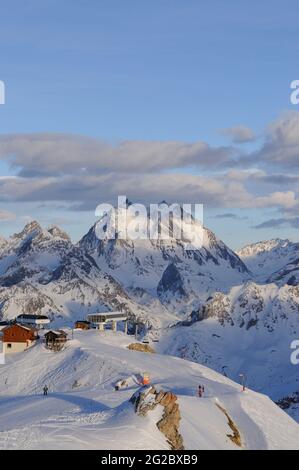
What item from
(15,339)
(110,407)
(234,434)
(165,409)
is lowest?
(234,434)

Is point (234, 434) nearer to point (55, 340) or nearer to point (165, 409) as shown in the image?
point (165, 409)

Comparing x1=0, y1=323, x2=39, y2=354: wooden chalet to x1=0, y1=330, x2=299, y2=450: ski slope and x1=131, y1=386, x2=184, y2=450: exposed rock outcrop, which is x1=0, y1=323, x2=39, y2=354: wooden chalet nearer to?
x1=0, y1=330, x2=299, y2=450: ski slope

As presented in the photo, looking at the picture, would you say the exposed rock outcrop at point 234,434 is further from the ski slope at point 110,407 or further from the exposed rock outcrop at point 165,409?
the exposed rock outcrop at point 165,409

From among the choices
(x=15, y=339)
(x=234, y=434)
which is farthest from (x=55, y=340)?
(x=234, y=434)

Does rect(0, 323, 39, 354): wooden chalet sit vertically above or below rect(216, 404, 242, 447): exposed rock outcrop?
above

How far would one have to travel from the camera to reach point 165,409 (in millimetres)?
54000

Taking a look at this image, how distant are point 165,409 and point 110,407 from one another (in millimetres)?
9138

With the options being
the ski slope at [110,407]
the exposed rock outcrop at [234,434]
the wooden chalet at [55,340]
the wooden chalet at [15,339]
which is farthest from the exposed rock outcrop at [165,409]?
the wooden chalet at [15,339]

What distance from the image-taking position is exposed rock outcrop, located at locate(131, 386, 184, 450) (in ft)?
166

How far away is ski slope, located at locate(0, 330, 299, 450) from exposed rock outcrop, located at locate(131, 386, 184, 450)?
23.1 inches

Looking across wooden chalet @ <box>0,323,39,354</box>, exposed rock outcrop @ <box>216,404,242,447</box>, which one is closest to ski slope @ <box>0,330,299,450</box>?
exposed rock outcrop @ <box>216,404,242,447</box>
